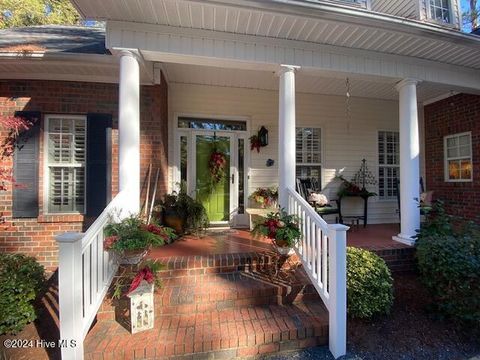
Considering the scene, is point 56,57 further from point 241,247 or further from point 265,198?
point 265,198

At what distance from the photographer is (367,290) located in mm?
2535

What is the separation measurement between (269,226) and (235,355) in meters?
1.24

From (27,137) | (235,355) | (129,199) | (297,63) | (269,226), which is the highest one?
(297,63)

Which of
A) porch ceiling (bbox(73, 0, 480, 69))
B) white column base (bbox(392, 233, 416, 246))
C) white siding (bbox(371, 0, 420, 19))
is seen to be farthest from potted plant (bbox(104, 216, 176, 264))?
white siding (bbox(371, 0, 420, 19))

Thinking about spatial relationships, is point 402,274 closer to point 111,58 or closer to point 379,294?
point 379,294

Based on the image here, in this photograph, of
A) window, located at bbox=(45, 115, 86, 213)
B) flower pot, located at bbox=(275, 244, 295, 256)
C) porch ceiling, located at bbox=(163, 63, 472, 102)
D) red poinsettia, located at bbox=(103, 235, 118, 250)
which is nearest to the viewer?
red poinsettia, located at bbox=(103, 235, 118, 250)

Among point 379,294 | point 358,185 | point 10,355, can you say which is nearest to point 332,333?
point 379,294

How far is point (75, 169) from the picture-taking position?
4.01 meters

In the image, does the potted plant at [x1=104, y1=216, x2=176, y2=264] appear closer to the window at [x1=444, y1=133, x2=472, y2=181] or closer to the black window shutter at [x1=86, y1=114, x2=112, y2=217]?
the black window shutter at [x1=86, y1=114, x2=112, y2=217]

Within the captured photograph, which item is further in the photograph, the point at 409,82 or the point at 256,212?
the point at 256,212

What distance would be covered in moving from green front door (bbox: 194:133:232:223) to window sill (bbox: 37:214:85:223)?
196 centimetres

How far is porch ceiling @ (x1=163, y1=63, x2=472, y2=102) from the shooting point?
426cm

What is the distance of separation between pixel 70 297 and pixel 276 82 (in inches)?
173

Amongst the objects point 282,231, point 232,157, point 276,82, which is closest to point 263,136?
point 232,157
